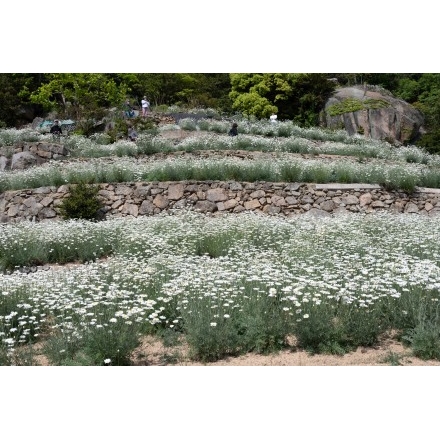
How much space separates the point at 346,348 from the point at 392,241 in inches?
122

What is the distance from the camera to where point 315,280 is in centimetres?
539

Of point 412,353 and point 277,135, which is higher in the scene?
point 277,135

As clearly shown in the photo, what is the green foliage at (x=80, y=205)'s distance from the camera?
10164 mm

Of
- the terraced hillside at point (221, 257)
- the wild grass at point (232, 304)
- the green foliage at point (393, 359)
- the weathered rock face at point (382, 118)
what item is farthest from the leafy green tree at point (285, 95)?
the green foliage at point (393, 359)

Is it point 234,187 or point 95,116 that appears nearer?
point 234,187

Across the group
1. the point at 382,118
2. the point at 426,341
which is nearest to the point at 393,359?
the point at 426,341

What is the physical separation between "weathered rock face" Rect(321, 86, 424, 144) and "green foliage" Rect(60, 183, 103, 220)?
13.3 m

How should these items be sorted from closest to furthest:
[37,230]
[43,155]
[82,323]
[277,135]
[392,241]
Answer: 1. [82,323]
2. [392,241]
3. [37,230]
4. [43,155]
5. [277,135]

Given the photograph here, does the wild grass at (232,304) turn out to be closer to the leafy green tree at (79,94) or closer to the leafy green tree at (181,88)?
the leafy green tree at (79,94)

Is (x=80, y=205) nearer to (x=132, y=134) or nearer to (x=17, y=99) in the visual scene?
(x=132, y=134)

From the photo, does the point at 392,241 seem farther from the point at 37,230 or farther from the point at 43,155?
the point at 43,155

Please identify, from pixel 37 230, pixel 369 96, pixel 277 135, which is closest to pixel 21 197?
pixel 37 230

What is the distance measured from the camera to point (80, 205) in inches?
401

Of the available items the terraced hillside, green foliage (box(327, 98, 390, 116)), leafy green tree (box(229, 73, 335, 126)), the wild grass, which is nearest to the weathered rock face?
green foliage (box(327, 98, 390, 116))
